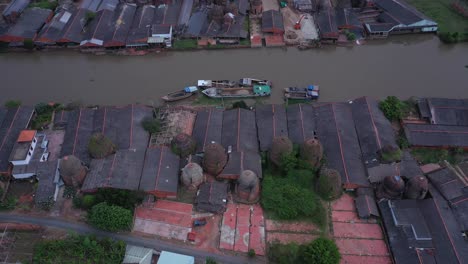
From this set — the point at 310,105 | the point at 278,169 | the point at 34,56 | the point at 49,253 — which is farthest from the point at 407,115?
the point at 34,56

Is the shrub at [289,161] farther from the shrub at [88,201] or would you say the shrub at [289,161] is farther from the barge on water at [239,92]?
the shrub at [88,201]

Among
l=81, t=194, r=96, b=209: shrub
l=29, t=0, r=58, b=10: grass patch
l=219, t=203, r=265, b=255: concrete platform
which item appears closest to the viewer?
l=219, t=203, r=265, b=255: concrete platform

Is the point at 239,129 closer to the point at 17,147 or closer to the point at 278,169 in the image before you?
the point at 278,169

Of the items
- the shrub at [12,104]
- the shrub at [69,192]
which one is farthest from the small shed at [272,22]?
the shrub at [69,192]

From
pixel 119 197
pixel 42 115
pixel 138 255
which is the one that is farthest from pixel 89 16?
pixel 138 255

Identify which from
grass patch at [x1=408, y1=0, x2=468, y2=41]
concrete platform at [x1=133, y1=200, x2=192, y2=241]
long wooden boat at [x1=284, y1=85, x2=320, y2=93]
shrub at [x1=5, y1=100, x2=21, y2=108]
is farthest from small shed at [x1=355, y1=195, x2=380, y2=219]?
shrub at [x1=5, y1=100, x2=21, y2=108]

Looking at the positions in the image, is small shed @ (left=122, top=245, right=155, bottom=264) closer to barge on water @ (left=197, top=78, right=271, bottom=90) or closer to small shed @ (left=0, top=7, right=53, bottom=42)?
barge on water @ (left=197, top=78, right=271, bottom=90)
